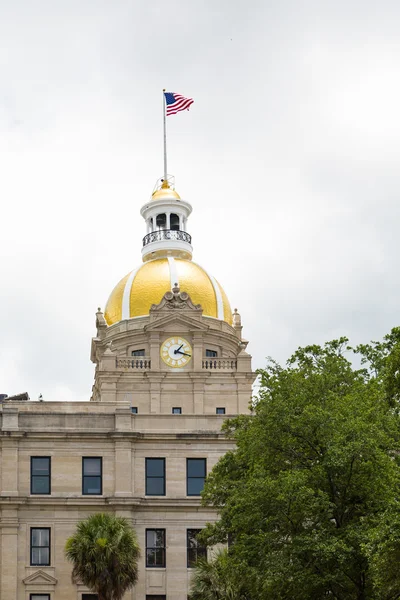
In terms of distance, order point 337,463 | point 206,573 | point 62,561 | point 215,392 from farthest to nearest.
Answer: point 215,392
point 62,561
point 206,573
point 337,463

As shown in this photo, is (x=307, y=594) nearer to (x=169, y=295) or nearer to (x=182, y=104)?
(x=169, y=295)

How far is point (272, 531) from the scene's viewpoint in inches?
2035

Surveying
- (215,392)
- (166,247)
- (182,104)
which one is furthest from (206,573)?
(182,104)

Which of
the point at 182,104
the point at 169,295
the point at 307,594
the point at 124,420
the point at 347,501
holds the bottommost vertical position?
the point at 307,594

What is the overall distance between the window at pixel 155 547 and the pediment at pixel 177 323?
2227 cm

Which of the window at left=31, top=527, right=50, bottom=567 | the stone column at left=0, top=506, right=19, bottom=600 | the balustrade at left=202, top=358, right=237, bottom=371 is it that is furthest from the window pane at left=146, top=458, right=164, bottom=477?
the balustrade at left=202, top=358, right=237, bottom=371

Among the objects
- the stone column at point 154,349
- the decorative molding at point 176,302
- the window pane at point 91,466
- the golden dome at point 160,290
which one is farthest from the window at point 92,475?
the golden dome at point 160,290

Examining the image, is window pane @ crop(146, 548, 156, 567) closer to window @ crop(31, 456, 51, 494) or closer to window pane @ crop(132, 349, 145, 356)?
window @ crop(31, 456, 51, 494)

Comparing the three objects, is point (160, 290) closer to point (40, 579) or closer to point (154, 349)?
point (154, 349)

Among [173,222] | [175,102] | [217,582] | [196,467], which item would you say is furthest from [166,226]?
[217,582]

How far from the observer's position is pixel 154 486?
226 ft

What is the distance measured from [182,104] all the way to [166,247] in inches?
439

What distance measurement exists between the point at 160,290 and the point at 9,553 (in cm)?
2921

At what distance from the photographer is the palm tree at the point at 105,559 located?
177ft
